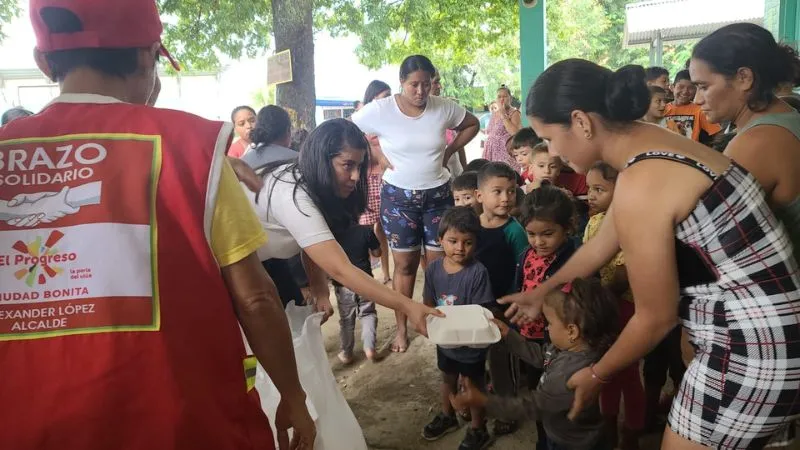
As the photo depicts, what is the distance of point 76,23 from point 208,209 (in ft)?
1.32

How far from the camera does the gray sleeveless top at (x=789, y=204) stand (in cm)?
165

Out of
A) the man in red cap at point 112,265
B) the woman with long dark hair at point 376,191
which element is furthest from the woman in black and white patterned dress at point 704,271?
the woman with long dark hair at point 376,191

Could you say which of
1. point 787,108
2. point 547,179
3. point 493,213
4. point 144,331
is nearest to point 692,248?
point 787,108

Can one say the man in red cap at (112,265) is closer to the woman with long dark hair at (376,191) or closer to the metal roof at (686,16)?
the woman with long dark hair at (376,191)

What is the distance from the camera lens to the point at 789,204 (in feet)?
5.41

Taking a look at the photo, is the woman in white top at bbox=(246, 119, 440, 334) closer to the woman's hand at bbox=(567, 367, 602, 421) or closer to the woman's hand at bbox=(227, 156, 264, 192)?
the woman's hand at bbox=(227, 156, 264, 192)

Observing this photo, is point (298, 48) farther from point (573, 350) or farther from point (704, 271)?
point (704, 271)

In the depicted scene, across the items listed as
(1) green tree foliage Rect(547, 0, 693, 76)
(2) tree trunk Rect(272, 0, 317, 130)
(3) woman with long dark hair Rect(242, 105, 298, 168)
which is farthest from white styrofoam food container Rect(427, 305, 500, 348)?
(1) green tree foliage Rect(547, 0, 693, 76)

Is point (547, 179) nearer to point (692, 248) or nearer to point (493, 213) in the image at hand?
point (493, 213)

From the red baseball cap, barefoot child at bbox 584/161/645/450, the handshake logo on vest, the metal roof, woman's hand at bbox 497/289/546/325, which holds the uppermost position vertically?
the metal roof

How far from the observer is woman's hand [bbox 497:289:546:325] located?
2016 mm

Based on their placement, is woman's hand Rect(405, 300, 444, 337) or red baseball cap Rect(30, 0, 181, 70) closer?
red baseball cap Rect(30, 0, 181, 70)

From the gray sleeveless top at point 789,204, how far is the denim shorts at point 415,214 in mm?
2006

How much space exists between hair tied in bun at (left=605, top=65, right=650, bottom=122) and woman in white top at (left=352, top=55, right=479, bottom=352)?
7.14 ft
